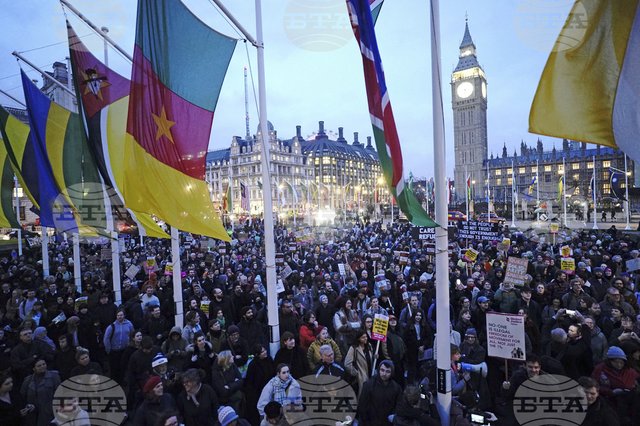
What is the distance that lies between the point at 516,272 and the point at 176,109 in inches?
291

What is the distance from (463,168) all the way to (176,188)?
11024 cm

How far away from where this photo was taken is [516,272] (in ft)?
27.7

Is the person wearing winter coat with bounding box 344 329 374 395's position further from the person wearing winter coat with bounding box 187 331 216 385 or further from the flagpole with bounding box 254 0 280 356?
the person wearing winter coat with bounding box 187 331 216 385

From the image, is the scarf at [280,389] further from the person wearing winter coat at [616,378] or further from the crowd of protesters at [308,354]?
the person wearing winter coat at [616,378]

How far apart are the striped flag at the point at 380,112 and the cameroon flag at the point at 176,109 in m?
2.52

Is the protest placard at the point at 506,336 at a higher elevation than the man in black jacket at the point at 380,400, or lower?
higher

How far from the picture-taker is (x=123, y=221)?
393 inches

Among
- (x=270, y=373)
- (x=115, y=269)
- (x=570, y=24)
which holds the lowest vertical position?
(x=270, y=373)

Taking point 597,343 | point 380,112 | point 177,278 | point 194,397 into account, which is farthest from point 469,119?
point 194,397

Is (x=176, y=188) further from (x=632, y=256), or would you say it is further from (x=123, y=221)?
(x=632, y=256)

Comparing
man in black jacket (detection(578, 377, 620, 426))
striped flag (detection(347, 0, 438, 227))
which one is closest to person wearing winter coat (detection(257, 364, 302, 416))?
striped flag (detection(347, 0, 438, 227))

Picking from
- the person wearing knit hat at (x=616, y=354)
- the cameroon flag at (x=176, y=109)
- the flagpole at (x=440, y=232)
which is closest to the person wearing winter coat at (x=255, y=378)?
the cameroon flag at (x=176, y=109)

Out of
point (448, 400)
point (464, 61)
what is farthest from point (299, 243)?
point (464, 61)

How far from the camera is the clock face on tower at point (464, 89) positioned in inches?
4102
